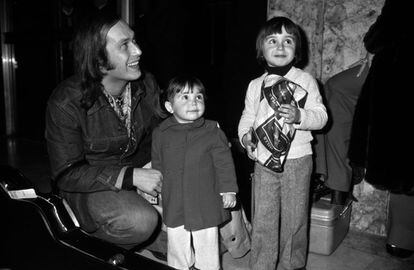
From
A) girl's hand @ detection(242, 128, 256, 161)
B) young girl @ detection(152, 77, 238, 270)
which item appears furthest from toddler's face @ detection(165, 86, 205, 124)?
girl's hand @ detection(242, 128, 256, 161)

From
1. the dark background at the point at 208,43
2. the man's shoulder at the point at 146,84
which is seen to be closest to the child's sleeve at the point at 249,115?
the man's shoulder at the point at 146,84

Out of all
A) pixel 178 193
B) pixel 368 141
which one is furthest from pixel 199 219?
pixel 368 141

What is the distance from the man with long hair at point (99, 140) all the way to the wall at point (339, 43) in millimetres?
1178

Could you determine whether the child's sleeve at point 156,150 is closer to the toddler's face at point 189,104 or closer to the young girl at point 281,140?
the toddler's face at point 189,104

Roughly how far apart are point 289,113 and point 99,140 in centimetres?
101

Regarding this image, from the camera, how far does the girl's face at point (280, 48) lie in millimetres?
1938

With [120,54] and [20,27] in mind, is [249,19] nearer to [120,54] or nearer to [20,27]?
[120,54]

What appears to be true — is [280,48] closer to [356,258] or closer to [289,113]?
[289,113]

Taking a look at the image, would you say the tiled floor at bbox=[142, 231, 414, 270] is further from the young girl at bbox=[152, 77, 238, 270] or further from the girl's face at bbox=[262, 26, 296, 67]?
the girl's face at bbox=[262, 26, 296, 67]

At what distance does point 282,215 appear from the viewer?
6.81 ft

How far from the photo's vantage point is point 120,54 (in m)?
2.05

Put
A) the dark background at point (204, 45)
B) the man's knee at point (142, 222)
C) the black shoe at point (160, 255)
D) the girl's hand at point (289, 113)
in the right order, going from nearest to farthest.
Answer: the girl's hand at point (289, 113)
the man's knee at point (142, 222)
the black shoe at point (160, 255)
the dark background at point (204, 45)

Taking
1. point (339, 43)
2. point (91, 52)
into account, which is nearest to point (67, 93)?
point (91, 52)

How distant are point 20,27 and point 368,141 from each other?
5488 millimetres
